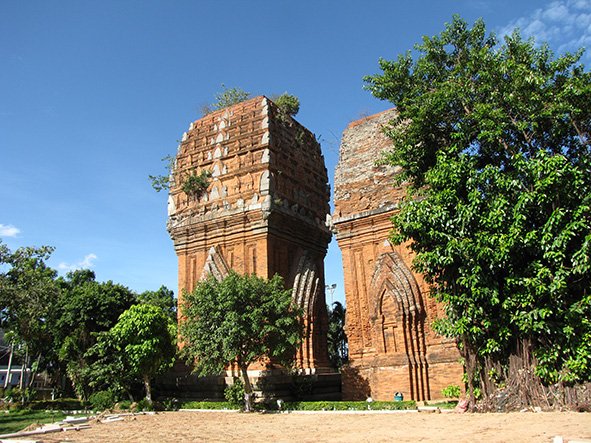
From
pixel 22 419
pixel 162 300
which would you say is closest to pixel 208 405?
pixel 22 419

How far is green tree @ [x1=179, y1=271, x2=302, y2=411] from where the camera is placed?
15.7 meters

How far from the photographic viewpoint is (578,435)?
782 cm

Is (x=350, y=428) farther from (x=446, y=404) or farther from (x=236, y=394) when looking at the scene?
(x=236, y=394)

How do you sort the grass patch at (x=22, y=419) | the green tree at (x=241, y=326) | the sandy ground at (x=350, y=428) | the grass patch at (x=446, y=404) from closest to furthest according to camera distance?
the sandy ground at (x=350, y=428)
the grass patch at (x=446, y=404)
the grass patch at (x=22, y=419)
the green tree at (x=241, y=326)

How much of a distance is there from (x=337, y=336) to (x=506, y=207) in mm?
21063

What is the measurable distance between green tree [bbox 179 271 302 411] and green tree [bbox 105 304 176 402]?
2.33m

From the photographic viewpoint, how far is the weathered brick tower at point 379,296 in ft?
53.0

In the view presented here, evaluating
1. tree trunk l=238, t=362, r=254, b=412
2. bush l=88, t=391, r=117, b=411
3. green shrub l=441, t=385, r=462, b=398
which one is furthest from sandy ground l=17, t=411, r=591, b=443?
bush l=88, t=391, r=117, b=411

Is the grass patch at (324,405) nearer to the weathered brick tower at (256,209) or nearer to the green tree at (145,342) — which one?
the green tree at (145,342)

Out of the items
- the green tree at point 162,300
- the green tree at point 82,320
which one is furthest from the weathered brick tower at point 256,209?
the green tree at point 162,300

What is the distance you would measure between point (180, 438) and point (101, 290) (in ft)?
49.1

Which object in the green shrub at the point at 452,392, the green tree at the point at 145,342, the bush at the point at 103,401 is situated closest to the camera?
the green shrub at the point at 452,392

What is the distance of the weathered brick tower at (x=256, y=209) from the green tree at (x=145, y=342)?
99.8 inches

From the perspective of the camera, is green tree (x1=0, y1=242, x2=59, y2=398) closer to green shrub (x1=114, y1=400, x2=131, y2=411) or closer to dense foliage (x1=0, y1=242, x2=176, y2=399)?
dense foliage (x1=0, y1=242, x2=176, y2=399)
